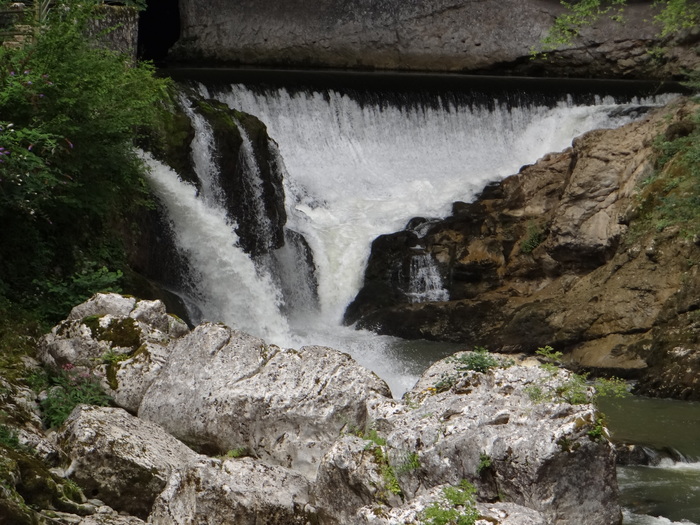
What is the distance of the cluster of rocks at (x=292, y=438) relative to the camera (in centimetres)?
691

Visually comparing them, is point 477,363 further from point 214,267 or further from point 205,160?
point 205,160

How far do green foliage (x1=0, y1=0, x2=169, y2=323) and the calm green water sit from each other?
604 centimetres

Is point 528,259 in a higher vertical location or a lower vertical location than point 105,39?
lower

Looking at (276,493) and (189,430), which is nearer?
(276,493)

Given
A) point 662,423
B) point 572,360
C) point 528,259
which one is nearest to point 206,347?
point 662,423

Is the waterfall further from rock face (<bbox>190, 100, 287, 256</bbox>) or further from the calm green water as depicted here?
the calm green water

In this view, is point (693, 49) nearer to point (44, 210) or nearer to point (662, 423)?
point (662, 423)

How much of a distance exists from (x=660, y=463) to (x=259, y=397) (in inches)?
191

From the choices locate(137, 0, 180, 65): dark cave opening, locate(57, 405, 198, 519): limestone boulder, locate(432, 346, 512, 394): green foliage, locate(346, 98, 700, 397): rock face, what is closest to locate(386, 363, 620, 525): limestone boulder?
locate(432, 346, 512, 394): green foliage

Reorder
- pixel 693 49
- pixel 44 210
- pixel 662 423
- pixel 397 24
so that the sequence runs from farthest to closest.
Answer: pixel 397 24 → pixel 693 49 → pixel 662 423 → pixel 44 210

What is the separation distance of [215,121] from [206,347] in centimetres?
849

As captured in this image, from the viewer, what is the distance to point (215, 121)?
17234 millimetres

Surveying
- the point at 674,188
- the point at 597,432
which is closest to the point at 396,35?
the point at 674,188

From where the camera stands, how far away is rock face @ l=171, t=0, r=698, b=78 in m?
26.0
